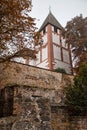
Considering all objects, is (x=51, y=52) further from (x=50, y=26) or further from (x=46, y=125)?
(x=46, y=125)

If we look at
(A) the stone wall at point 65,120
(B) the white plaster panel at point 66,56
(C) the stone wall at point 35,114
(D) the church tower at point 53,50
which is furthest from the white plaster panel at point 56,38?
(A) the stone wall at point 65,120

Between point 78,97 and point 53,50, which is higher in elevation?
point 53,50

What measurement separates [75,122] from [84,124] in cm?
34

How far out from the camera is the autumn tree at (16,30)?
11156mm

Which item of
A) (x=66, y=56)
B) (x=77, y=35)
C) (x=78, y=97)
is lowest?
(x=78, y=97)

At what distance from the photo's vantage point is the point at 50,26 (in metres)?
31.3

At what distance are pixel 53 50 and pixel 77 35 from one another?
13.1 ft

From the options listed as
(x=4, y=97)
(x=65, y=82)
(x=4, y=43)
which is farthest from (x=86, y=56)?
(x=4, y=97)

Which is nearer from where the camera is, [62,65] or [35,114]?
[35,114]

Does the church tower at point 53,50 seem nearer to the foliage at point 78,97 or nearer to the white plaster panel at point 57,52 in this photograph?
the white plaster panel at point 57,52

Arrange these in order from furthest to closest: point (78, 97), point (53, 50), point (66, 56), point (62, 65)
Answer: point (66, 56), point (62, 65), point (53, 50), point (78, 97)

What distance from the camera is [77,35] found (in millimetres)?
27781

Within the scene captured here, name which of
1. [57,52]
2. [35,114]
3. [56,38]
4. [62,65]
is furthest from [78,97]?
[56,38]

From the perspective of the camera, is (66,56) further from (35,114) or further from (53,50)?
(35,114)
